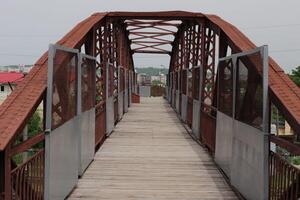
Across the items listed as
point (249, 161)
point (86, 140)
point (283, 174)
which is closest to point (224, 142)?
point (249, 161)

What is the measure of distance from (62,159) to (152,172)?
2.37 meters

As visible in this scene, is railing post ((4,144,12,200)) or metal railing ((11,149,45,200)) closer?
railing post ((4,144,12,200))

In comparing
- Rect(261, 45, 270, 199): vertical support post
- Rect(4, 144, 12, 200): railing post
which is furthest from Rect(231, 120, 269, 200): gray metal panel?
Rect(4, 144, 12, 200): railing post

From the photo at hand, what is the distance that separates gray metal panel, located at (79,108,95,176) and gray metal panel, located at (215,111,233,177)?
2.06 metres

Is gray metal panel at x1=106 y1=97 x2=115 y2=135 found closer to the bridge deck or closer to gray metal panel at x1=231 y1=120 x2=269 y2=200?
the bridge deck

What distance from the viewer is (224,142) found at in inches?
277

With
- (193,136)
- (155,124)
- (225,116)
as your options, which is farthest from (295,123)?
(155,124)

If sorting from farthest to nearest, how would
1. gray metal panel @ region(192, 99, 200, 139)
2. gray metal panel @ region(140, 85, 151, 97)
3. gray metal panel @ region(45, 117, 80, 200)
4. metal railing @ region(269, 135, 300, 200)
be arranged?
1. gray metal panel @ region(140, 85, 151, 97)
2. gray metal panel @ region(192, 99, 200, 139)
3. gray metal panel @ region(45, 117, 80, 200)
4. metal railing @ region(269, 135, 300, 200)

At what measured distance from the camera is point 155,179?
269 inches

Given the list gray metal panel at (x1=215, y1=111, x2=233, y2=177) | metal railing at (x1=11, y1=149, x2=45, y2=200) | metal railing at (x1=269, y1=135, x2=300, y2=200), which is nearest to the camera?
metal railing at (x1=11, y1=149, x2=45, y2=200)

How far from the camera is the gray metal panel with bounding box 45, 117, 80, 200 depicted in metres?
4.66

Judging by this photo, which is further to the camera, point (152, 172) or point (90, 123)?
point (90, 123)

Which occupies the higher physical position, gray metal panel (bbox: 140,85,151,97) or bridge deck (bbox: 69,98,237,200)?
gray metal panel (bbox: 140,85,151,97)

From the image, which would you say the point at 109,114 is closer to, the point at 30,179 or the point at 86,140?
the point at 86,140
